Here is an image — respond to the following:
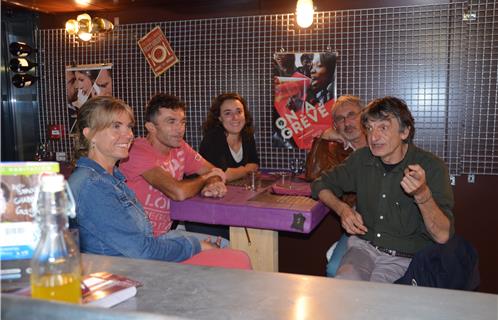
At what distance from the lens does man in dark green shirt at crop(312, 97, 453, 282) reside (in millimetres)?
2217

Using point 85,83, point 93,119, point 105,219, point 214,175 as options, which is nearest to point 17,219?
point 105,219

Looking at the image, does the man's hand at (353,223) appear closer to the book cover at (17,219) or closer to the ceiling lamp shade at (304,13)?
the ceiling lamp shade at (304,13)

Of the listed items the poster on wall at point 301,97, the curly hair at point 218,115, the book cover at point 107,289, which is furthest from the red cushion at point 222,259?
the poster on wall at point 301,97

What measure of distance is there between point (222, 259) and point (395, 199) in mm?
1058

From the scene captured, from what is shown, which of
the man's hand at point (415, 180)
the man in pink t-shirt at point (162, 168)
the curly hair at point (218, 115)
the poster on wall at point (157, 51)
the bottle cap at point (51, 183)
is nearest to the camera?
the bottle cap at point (51, 183)

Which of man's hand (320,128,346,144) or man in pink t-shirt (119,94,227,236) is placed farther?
man's hand (320,128,346,144)

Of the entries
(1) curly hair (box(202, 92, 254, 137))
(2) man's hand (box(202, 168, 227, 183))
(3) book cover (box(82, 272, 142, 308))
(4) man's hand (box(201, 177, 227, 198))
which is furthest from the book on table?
(1) curly hair (box(202, 92, 254, 137))

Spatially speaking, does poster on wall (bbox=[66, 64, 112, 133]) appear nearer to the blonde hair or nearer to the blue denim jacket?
the blonde hair

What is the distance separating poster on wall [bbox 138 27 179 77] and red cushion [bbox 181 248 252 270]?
2543 mm

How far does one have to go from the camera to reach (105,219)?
5.62ft

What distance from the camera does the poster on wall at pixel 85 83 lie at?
14.0 ft

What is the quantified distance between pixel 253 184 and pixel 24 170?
7.04 ft

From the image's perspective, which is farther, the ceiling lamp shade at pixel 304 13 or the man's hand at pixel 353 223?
the ceiling lamp shade at pixel 304 13

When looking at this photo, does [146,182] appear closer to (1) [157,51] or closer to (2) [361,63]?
(1) [157,51]
